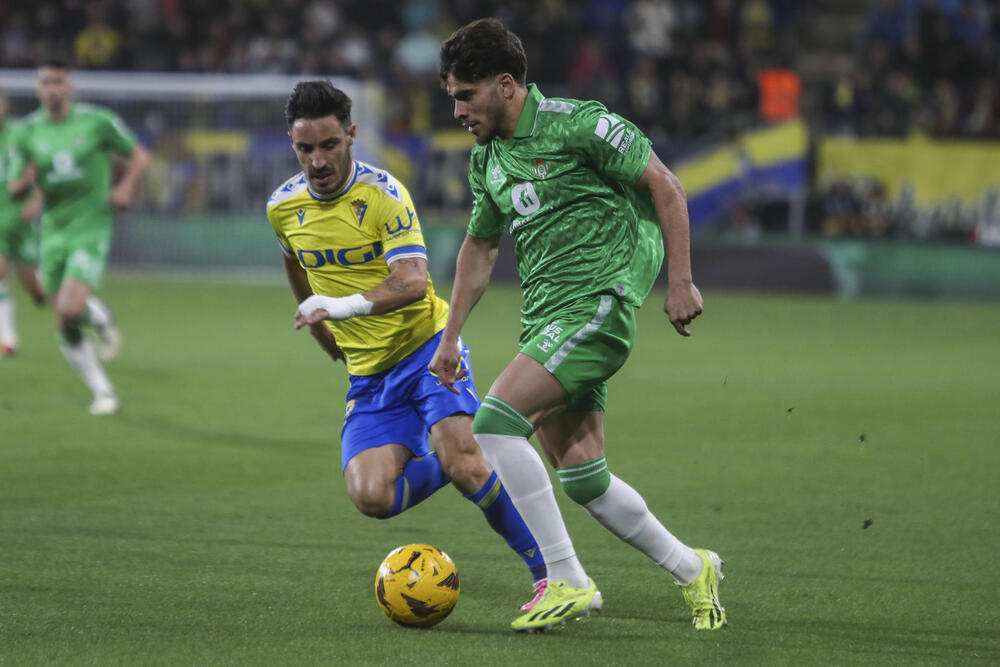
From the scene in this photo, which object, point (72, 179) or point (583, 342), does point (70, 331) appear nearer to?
point (72, 179)

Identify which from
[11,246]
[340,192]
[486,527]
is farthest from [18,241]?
[340,192]

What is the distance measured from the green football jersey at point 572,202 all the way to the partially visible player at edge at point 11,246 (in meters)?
8.97

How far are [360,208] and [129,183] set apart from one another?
17.2 feet

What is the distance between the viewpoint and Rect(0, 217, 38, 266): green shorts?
13062 millimetres

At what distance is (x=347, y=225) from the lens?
5.62m

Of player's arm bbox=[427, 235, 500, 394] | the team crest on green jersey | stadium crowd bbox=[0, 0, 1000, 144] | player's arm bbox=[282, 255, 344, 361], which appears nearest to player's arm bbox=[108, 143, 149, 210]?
player's arm bbox=[282, 255, 344, 361]

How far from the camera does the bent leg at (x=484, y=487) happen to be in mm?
5242

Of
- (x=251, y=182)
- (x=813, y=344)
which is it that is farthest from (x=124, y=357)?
(x=251, y=182)

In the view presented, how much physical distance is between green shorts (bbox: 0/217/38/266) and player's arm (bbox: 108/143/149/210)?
2.83 m

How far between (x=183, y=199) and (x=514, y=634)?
55.4 feet

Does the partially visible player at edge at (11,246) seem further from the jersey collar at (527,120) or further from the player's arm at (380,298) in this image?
the jersey collar at (527,120)

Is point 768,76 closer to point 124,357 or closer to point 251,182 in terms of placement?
point 251,182

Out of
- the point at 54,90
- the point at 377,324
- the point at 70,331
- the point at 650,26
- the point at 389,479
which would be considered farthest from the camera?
the point at 650,26

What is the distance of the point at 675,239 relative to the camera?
459cm
